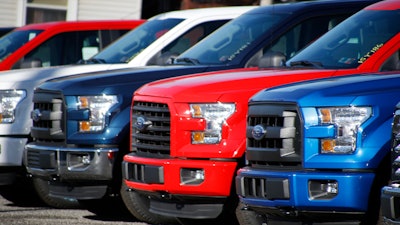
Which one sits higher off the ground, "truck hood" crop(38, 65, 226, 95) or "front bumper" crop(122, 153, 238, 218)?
"truck hood" crop(38, 65, 226, 95)

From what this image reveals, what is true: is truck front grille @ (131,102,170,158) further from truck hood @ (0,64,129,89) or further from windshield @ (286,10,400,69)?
truck hood @ (0,64,129,89)

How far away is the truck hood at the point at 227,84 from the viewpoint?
8.82 metres

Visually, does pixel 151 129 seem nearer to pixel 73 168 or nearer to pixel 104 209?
pixel 73 168

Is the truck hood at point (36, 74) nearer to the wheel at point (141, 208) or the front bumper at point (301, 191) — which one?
the wheel at point (141, 208)

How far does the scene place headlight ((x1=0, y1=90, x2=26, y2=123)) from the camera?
1175 cm

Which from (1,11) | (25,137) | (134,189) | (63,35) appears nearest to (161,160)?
(134,189)

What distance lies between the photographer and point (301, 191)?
24.3 feet

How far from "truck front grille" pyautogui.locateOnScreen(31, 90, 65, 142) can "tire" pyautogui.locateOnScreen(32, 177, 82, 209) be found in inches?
26.6

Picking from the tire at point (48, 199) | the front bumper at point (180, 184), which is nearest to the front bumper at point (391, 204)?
the front bumper at point (180, 184)

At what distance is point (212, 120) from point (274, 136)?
1.15 meters

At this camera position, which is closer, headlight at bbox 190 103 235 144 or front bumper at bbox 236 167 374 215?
front bumper at bbox 236 167 374 215

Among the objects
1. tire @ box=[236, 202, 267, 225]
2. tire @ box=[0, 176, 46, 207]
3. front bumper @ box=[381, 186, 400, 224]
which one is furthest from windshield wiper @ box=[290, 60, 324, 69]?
tire @ box=[0, 176, 46, 207]

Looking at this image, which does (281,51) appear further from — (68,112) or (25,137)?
(25,137)

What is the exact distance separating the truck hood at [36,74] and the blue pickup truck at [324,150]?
177 inches
